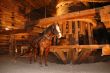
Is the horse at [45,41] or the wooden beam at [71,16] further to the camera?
the horse at [45,41]

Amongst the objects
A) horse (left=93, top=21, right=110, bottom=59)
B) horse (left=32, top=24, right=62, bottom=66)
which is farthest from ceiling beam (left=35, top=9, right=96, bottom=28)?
horse (left=93, top=21, right=110, bottom=59)

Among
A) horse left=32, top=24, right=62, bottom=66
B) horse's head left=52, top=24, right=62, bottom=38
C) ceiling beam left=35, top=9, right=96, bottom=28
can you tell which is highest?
ceiling beam left=35, top=9, right=96, bottom=28

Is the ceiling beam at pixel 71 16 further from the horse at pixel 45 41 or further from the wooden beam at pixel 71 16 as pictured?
the horse at pixel 45 41

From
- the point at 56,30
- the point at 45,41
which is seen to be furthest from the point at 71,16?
the point at 45,41

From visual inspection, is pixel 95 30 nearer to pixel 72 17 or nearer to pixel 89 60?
pixel 89 60

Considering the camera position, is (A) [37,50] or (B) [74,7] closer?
(A) [37,50]

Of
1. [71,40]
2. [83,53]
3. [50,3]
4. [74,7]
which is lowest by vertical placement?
[83,53]

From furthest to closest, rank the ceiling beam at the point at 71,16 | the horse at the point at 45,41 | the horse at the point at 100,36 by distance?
the horse at the point at 100,36 → the horse at the point at 45,41 → the ceiling beam at the point at 71,16

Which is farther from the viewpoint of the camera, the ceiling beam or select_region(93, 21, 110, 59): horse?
select_region(93, 21, 110, 59): horse

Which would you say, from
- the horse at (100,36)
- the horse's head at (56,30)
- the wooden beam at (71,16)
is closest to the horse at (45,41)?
the horse's head at (56,30)

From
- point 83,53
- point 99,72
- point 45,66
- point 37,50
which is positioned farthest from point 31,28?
point 99,72

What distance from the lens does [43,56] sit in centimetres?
1003

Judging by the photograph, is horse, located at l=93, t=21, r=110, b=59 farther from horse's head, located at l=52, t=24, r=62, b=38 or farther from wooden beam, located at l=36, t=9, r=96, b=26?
horse's head, located at l=52, t=24, r=62, b=38

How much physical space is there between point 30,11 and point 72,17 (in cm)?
837
